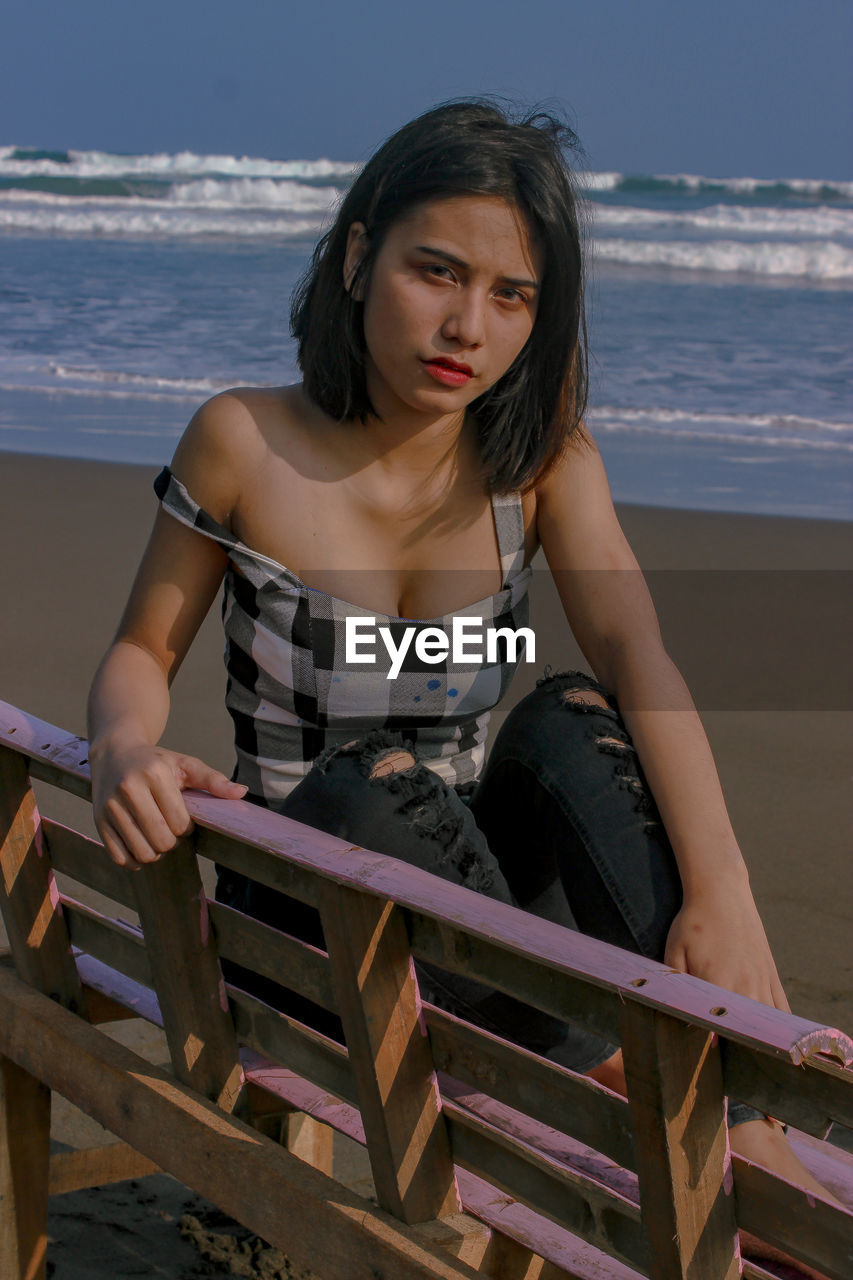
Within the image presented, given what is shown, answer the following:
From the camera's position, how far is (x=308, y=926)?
1675 millimetres

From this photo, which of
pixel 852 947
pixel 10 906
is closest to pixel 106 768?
pixel 10 906

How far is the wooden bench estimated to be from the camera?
105 centimetres

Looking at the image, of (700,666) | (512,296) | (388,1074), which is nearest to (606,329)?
(700,666)

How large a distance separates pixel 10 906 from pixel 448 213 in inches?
43.4

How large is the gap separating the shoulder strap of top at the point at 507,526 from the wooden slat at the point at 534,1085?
35.4 inches

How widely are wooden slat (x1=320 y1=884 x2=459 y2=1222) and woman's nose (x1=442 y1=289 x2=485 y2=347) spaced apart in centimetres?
86

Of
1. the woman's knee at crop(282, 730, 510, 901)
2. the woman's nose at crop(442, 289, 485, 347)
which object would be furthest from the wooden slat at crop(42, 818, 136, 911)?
the woman's nose at crop(442, 289, 485, 347)

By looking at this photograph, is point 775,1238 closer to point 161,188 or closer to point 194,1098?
point 194,1098

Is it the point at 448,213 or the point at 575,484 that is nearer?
the point at 448,213

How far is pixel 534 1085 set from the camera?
1257 mm

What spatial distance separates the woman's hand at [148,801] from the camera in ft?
4.63

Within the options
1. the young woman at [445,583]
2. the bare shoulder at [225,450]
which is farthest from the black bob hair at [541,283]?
the bare shoulder at [225,450]

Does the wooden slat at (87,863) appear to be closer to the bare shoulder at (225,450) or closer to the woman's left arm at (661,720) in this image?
the bare shoulder at (225,450)

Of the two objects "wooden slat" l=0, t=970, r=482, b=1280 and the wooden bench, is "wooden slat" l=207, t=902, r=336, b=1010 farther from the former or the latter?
"wooden slat" l=0, t=970, r=482, b=1280
